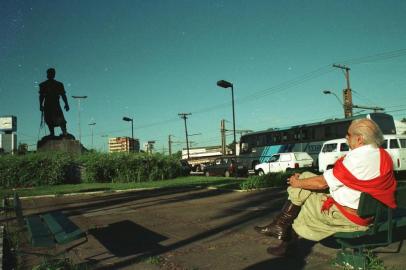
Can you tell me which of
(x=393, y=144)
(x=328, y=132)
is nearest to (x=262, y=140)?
(x=328, y=132)

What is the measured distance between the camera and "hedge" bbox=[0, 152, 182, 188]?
62.9ft

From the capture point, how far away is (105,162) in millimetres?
21453

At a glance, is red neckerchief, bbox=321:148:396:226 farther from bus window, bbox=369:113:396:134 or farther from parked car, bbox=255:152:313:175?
bus window, bbox=369:113:396:134

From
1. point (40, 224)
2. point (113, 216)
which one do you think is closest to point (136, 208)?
point (113, 216)

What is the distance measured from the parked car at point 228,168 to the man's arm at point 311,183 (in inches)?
1092

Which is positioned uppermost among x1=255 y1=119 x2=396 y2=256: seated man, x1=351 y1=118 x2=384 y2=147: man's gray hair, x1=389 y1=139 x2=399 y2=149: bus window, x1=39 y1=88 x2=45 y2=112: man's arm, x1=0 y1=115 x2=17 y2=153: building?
x1=0 y1=115 x2=17 y2=153: building

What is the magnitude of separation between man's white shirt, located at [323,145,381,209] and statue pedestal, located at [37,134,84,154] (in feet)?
64.7

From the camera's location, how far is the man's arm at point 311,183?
3.71m

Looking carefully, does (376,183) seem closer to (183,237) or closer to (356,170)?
(356,170)

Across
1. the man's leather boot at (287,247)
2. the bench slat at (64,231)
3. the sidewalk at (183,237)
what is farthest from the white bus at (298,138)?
the bench slat at (64,231)

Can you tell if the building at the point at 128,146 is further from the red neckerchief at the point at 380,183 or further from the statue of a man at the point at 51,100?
the red neckerchief at the point at 380,183

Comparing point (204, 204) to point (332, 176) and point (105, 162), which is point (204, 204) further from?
point (105, 162)

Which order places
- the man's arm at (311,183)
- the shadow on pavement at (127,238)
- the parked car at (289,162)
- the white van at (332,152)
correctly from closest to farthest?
the man's arm at (311,183) < the shadow on pavement at (127,238) < the white van at (332,152) < the parked car at (289,162)

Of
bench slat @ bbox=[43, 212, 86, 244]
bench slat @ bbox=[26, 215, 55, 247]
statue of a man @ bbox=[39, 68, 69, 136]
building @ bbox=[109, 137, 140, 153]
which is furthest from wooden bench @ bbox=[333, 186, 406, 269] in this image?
building @ bbox=[109, 137, 140, 153]
